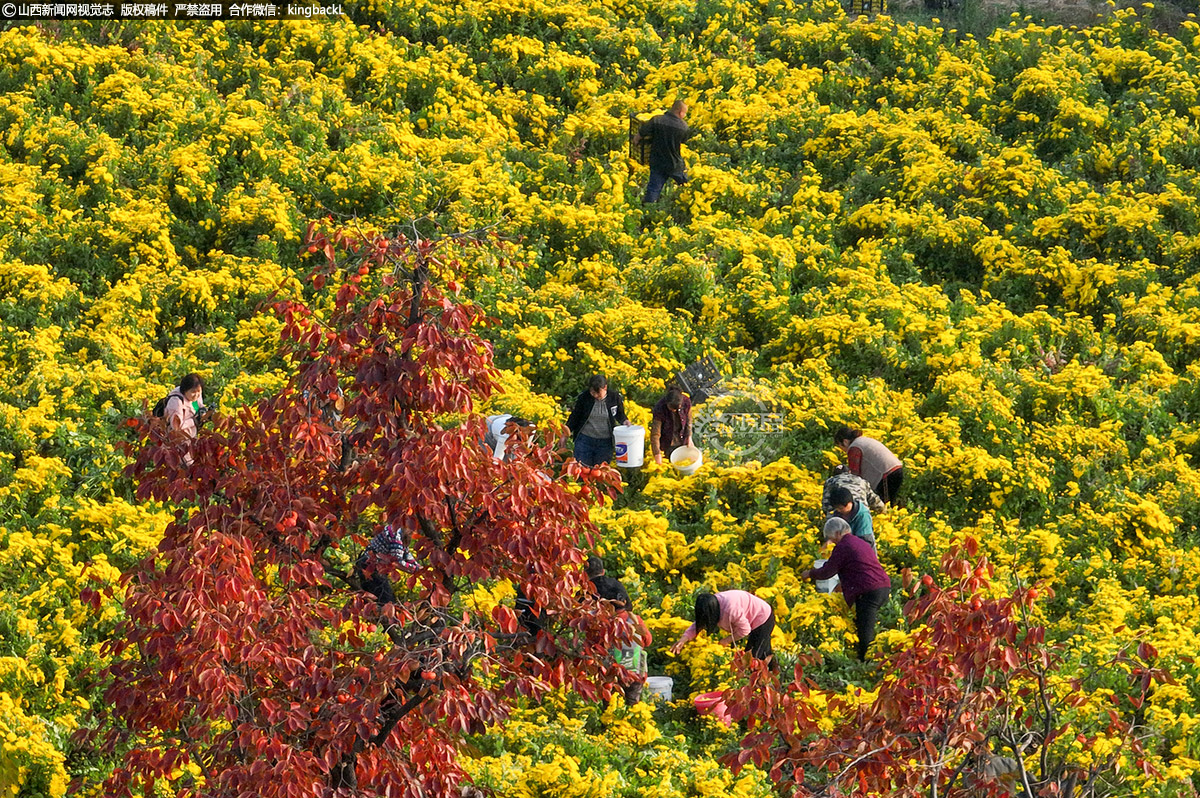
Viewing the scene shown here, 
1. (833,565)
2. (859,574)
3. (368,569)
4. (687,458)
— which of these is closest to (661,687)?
(833,565)

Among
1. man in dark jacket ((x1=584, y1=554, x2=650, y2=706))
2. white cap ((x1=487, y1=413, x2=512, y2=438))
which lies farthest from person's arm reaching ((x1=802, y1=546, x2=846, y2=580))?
white cap ((x1=487, y1=413, x2=512, y2=438))

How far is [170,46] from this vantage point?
704 inches

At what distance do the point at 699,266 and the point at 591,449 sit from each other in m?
3.65

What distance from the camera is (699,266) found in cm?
1411

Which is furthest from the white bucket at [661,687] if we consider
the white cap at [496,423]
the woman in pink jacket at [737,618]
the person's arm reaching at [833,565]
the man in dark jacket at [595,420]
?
the white cap at [496,423]

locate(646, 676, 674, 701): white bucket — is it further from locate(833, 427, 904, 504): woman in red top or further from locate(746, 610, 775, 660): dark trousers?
locate(833, 427, 904, 504): woman in red top

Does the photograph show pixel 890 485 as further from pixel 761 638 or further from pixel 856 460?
pixel 761 638

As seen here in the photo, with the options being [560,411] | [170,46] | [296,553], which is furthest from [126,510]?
[170,46]

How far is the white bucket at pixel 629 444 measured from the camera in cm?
1136

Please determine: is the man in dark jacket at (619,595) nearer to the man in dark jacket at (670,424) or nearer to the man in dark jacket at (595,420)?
the man in dark jacket at (595,420)

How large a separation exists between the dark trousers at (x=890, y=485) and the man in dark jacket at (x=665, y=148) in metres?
5.86

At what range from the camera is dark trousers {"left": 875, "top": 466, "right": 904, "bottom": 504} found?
1108cm

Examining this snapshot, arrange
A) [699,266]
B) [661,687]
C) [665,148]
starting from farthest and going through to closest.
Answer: [665,148] < [699,266] < [661,687]

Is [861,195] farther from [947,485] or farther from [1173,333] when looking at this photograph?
[947,485]
